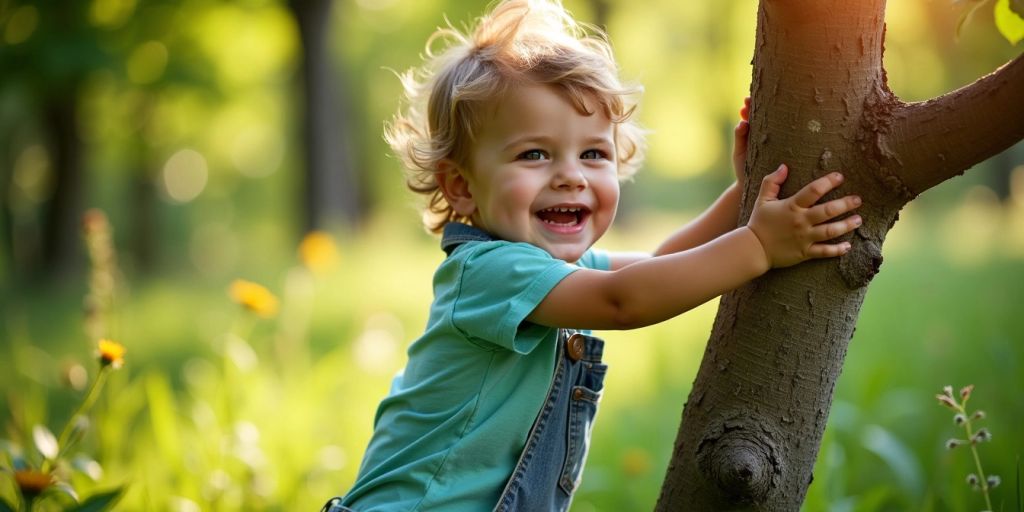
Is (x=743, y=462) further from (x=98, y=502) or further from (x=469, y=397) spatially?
(x=98, y=502)

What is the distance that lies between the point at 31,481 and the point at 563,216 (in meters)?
1.26

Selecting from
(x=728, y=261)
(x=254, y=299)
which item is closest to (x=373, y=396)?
(x=254, y=299)

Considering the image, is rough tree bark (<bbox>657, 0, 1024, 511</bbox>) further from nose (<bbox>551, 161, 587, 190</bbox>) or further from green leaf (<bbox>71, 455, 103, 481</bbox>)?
green leaf (<bbox>71, 455, 103, 481</bbox>)

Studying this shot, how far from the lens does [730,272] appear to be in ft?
5.33

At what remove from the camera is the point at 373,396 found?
12.8 ft

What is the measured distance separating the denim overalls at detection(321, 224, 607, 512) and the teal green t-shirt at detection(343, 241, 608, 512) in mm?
Answer: 34

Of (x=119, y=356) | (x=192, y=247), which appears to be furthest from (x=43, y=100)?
(x=192, y=247)

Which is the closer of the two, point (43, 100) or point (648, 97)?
point (43, 100)

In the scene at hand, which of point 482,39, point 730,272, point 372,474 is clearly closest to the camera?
point 730,272

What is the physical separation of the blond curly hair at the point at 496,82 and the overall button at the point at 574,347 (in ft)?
1.34

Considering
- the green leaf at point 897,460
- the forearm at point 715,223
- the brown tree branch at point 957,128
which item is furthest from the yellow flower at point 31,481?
the green leaf at point 897,460

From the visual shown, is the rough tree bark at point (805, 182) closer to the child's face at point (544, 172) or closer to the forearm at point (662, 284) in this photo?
the forearm at point (662, 284)

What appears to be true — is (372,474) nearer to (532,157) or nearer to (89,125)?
(532,157)

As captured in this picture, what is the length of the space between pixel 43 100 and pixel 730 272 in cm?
1078
